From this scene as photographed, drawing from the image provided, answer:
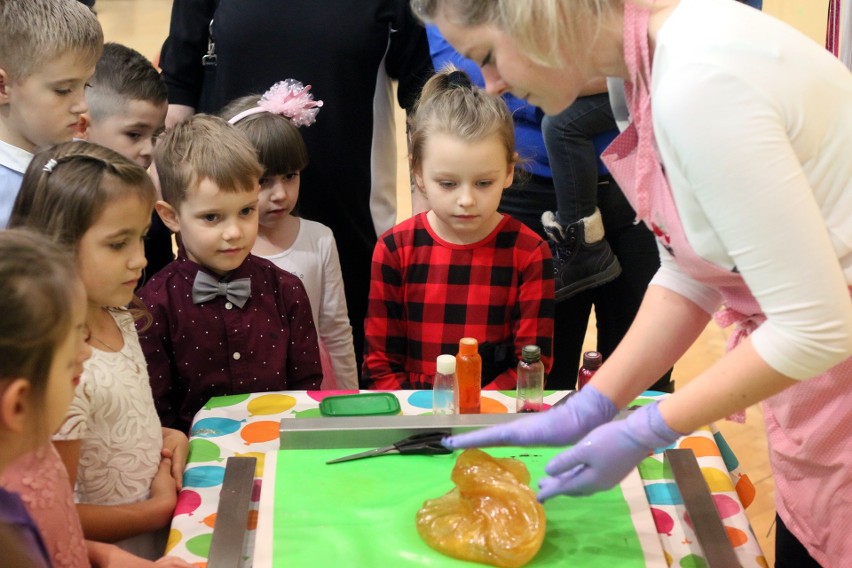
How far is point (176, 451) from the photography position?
1527 mm

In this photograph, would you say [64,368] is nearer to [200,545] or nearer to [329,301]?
[200,545]

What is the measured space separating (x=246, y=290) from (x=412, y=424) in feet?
1.66

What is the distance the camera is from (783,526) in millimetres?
1390

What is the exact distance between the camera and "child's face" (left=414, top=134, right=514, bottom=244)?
1884 millimetres

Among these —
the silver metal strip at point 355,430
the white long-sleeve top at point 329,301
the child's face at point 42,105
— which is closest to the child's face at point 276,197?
the white long-sleeve top at point 329,301

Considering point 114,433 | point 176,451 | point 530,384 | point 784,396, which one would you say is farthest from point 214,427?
point 784,396

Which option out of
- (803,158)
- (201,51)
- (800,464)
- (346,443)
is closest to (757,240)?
(803,158)

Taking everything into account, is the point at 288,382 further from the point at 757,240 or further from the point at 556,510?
the point at 757,240

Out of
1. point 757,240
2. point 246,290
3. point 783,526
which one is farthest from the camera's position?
point 246,290

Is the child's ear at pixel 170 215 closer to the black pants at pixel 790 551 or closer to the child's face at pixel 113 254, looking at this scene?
the child's face at pixel 113 254

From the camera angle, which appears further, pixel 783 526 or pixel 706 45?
pixel 783 526

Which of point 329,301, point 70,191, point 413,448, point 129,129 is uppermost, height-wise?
point 70,191

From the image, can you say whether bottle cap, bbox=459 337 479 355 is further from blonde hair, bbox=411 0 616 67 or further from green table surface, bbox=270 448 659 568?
blonde hair, bbox=411 0 616 67

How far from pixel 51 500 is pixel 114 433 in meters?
0.27
